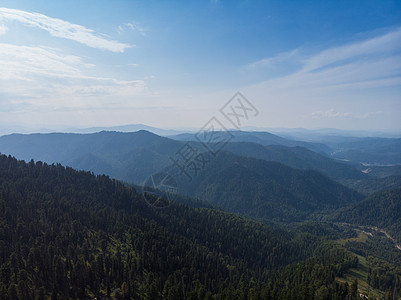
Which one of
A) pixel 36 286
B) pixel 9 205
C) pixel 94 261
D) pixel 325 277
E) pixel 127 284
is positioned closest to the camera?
pixel 36 286

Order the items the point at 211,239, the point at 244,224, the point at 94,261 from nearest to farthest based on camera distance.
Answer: the point at 94,261
the point at 211,239
the point at 244,224

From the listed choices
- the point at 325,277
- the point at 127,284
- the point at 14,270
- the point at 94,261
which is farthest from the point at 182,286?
the point at 325,277

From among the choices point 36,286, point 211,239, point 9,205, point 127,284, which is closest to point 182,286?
point 127,284

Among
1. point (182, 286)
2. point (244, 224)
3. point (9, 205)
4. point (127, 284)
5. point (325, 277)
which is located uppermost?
point (9, 205)

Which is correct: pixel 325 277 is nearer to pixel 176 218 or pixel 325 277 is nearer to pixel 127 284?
pixel 127 284

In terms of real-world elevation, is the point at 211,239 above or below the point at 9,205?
below

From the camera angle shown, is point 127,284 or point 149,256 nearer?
point 127,284

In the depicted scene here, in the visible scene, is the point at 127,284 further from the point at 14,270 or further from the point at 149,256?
the point at 14,270
